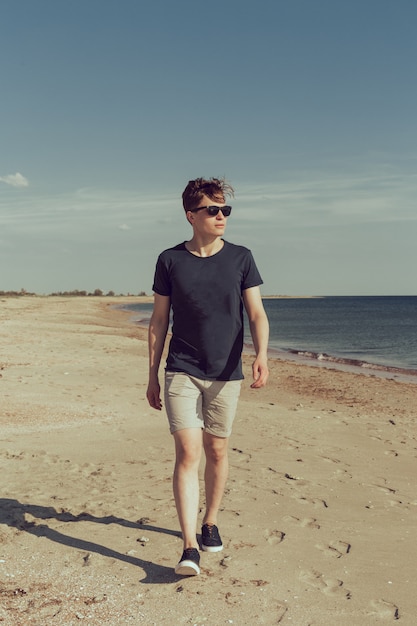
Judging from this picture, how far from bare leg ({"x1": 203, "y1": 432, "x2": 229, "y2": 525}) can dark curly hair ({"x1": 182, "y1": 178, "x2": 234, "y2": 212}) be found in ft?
4.99

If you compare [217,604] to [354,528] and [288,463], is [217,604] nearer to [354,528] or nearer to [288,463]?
[354,528]

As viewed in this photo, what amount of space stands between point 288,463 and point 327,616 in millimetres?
3389

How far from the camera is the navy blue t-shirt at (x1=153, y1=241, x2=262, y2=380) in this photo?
161 inches

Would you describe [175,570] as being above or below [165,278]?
below

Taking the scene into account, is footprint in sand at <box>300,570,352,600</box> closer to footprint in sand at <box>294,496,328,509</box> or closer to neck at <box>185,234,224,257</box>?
footprint in sand at <box>294,496,328,509</box>

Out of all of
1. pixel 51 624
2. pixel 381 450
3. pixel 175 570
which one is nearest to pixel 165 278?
pixel 175 570

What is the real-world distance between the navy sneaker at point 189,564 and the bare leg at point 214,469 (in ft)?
1.69

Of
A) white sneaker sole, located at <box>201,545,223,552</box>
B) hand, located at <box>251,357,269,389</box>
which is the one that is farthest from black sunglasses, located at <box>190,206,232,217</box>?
white sneaker sole, located at <box>201,545,223,552</box>

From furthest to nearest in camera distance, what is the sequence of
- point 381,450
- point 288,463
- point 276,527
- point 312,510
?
point 381,450 < point 288,463 < point 312,510 < point 276,527

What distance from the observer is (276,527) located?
490 cm

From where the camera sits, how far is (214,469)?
14.5 ft

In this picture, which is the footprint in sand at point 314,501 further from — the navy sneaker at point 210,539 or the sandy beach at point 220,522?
the navy sneaker at point 210,539

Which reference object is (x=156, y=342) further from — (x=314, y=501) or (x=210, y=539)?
(x=314, y=501)

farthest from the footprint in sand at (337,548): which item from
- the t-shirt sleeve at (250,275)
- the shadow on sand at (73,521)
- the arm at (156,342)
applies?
the t-shirt sleeve at (250,275)
